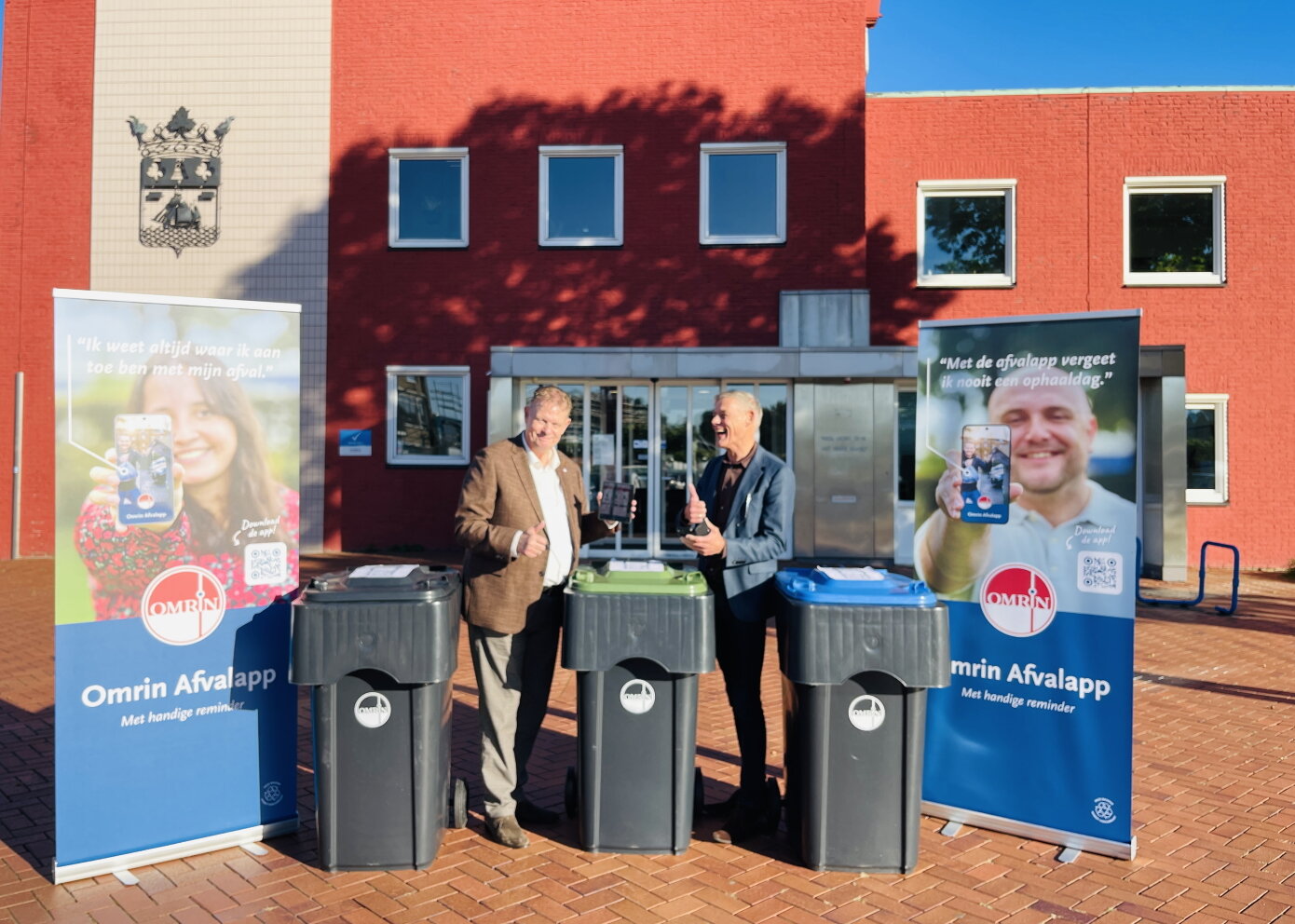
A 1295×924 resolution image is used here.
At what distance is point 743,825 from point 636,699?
2.76ft

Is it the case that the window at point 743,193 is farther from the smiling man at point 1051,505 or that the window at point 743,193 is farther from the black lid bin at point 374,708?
the black lid bin at point 374,708

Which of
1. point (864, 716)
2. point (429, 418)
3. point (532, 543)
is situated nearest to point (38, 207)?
point (429, 418)

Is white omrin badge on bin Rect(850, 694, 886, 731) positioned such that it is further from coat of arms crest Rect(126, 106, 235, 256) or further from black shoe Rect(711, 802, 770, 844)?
coat of arms crest Rect(126, 106, 235, 256)

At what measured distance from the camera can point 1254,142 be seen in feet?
45.4

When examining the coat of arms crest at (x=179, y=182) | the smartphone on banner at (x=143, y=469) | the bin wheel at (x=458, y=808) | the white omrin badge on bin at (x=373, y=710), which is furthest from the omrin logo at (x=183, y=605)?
the coat of arms crest at (x=179, y=182)

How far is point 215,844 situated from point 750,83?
12277 millimetres

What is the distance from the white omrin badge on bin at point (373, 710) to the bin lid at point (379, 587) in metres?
0.40

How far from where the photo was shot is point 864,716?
377 centimetres

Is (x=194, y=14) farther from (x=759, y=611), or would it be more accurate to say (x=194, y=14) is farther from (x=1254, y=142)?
(x=1254, y=142)

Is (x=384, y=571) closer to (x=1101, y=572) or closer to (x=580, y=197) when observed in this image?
(x=1101, y=572)

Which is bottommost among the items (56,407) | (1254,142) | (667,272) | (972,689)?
(972,689)

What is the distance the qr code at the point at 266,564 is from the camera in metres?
4.02

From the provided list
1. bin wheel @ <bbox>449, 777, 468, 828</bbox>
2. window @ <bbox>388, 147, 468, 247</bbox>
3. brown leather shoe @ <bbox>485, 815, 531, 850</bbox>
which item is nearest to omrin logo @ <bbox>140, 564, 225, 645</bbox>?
bin wheel @ <bbox>449, 777, 468, 828</bbox>

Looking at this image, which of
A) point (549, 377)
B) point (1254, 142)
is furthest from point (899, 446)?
point (1254, 142)
